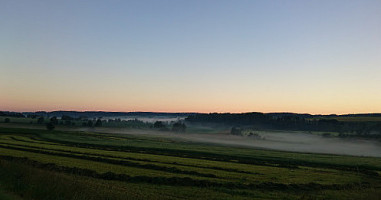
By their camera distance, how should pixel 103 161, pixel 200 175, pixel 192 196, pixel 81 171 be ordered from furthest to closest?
1. pixel 103 161
2. pixel 200 175
3. pixel 81 171
4. pixel 192 196

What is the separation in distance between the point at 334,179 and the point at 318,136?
4910 inches

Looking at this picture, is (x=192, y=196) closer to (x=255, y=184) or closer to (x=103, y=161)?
(x=255, y=184)

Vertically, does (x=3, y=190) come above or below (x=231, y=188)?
above

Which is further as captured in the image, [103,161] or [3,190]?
[103,161]

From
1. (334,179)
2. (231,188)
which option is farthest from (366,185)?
(231,188)

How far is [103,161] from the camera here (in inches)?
1640

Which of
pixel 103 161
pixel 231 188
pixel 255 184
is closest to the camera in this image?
pixel 231 188

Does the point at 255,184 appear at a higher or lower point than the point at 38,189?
lower

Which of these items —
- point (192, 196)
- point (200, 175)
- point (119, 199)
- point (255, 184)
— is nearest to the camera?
point (119, 199)

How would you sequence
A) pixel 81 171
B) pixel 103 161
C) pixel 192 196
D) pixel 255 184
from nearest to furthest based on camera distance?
pixel 192 196
pixel 255 184
pixel 81 171
pixel 103 161

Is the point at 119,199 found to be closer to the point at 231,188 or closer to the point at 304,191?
the point at 231,188

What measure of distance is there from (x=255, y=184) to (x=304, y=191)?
4.29m

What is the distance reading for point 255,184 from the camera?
29.2 meters

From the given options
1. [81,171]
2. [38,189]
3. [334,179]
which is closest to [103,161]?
[81,171]
